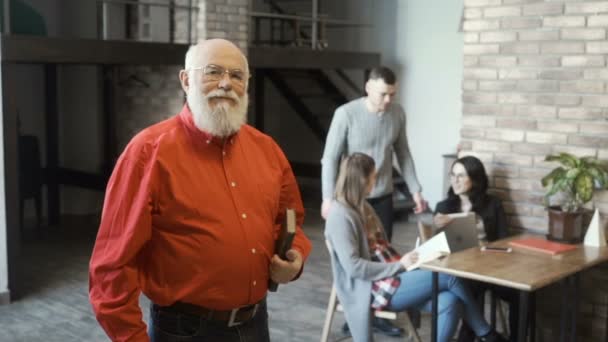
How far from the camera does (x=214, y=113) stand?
225 cm

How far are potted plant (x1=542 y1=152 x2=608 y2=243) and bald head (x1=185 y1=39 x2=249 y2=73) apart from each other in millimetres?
2472

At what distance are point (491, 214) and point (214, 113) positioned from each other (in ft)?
8.66

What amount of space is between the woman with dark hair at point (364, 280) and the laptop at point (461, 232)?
19 centimetres

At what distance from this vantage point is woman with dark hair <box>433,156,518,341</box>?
4.44 metres

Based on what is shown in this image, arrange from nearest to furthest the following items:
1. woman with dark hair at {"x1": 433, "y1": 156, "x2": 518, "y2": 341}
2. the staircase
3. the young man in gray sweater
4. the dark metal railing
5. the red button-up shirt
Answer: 1. the red button-up shirt
2. woman with dark hair at {"x1": 433, "y1": 156, "x2": 518, "y2": 341}
3. the young man in gray sweater
4. the dark metal railing
5. the staircase

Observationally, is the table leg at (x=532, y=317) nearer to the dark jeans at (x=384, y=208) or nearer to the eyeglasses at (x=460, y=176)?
the eyeglasses at (x=460, y=176)

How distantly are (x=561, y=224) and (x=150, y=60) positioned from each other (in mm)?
4009

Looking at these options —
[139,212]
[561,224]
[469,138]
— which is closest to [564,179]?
[561,224]

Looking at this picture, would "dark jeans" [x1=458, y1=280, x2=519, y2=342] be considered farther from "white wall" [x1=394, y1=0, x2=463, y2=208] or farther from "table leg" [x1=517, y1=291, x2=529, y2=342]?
"white wall" [x1=394, y1=0, x2=463, y2=208]

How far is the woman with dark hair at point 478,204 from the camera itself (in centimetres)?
444

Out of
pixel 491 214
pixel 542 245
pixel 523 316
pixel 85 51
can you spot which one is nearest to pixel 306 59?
pixel 85 51

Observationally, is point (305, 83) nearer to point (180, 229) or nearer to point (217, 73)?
point (217, 73)

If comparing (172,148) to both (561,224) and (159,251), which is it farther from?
(561,224)

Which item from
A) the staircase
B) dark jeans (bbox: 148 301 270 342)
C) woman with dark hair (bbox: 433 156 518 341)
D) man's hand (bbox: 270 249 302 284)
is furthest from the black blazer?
Answer: the staircase
